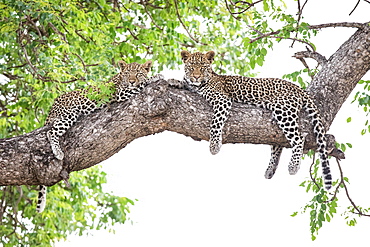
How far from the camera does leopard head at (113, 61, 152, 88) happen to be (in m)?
5.06

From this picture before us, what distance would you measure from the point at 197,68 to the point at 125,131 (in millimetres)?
954

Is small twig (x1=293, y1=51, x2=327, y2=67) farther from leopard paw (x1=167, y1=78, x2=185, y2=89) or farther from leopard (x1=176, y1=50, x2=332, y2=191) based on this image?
leopard paw (x1=167, y1=78, x2=185, y2=89)

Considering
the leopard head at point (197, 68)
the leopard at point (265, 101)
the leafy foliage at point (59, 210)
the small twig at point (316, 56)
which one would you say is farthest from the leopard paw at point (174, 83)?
the leafy foliage at point (59, 210)

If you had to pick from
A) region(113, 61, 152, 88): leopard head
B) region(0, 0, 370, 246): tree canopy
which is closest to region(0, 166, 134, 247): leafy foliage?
region(0, 0, 370, 246): tree canopy

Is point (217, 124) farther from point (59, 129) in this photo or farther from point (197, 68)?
point (59, 129)

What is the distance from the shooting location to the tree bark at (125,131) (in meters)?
4.78

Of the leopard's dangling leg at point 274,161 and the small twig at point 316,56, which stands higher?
the small twig at point 316,56

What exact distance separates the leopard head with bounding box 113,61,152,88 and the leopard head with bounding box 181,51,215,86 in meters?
0.37

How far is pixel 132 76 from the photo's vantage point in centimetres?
514

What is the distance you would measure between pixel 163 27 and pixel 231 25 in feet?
4.94

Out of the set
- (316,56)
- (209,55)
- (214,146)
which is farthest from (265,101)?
(316,56)

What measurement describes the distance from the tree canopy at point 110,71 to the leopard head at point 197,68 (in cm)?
26

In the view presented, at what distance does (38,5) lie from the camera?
616 cm

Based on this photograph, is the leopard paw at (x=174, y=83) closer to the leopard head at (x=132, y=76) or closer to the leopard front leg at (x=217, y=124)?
the leopard head at (x=132, y=76)
